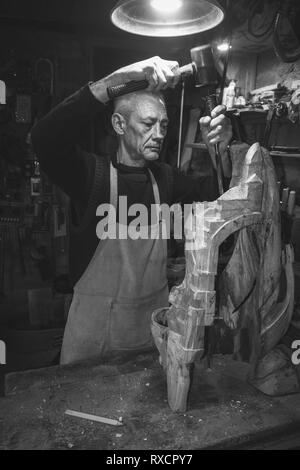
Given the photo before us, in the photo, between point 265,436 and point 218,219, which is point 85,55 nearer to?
point 218,219

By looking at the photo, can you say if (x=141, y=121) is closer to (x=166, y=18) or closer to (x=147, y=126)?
(x=147, y=126)

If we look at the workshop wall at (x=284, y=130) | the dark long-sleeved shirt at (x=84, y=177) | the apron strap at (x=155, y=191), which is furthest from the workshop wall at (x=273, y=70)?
the apron strap at (x=155, y=191)

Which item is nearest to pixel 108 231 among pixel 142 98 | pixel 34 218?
pixel 142 98

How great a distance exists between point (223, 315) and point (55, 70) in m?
4.09

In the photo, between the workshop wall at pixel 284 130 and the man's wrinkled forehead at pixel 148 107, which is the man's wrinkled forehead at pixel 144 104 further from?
the workshop wall at pixel 284 130

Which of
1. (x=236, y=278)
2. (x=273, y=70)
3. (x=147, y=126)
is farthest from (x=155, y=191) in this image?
(x=273, y=70)

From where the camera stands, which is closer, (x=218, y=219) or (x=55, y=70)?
(x=218, y=219)

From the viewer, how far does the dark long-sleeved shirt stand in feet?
5.90

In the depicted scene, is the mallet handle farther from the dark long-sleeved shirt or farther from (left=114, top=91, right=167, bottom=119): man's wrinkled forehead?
(left=114, top=91, right=167, bottom=119): man's wrinkled forehead

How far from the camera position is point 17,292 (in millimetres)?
5109

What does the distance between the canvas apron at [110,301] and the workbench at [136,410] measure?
1.18ft

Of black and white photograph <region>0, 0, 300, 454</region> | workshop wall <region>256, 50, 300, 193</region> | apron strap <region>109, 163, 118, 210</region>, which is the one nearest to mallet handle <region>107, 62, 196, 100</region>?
black and white photograph <region>0, 0, 300, 454</region>

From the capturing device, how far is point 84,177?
215cm

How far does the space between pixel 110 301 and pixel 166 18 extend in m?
1.41
